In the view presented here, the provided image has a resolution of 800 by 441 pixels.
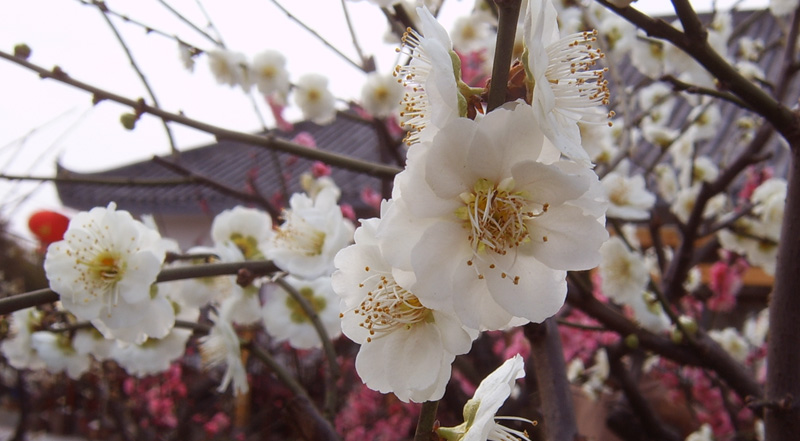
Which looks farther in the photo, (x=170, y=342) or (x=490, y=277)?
(x=170, y=342)

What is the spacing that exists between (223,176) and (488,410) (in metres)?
7.08

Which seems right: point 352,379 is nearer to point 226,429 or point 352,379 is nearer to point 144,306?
point 226,429

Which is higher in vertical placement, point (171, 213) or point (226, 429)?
point (171, 213)

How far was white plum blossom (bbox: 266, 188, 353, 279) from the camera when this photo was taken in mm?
1117

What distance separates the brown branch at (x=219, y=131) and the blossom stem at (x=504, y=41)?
1.70 feet

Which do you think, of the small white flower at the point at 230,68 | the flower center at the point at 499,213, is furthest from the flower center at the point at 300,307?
the small white flower at the point at 230,68

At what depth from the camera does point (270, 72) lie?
2.43 metres

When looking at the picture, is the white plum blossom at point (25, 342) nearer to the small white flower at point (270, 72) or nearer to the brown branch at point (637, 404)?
the small white flower at point (270, 72)

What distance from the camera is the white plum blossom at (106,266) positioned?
0.92 m

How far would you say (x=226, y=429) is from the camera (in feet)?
13.7

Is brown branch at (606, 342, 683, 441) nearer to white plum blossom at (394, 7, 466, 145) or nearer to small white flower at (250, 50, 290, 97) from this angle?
white plum blossom at (394, 7, 466, 145)

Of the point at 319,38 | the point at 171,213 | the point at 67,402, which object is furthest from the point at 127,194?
the point at 319,38

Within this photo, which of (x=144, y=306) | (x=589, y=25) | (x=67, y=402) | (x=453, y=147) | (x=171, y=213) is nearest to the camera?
(x=453, y=147)

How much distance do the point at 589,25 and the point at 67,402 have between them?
4.02 m
